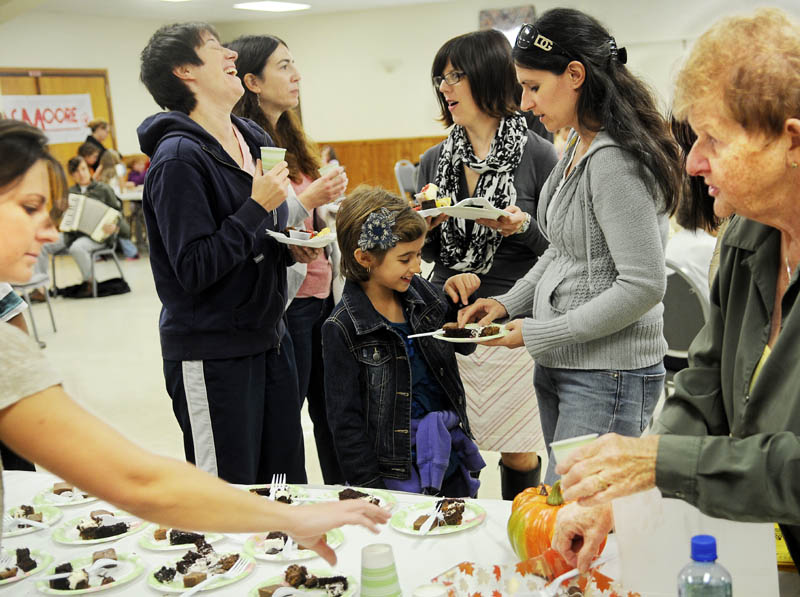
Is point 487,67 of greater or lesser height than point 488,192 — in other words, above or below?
above

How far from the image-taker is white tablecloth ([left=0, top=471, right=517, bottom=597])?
1595 millimetres

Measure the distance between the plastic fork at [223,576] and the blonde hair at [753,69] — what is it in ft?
3.91

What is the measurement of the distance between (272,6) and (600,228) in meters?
13.9

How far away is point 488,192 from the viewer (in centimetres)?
304

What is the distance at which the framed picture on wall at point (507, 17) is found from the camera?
14.4m

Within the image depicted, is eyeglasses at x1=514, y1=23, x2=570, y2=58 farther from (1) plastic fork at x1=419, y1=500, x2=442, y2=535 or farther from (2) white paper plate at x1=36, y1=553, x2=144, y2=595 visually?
(2) white paper plate at x1=36, y1=553, x2=144, y2=595

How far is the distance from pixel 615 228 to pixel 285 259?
1180 mm

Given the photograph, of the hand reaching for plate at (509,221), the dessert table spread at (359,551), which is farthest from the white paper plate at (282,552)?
the hand reaching for plate at (509,221)

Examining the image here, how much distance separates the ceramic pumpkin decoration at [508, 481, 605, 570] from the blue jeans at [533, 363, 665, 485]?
50cm

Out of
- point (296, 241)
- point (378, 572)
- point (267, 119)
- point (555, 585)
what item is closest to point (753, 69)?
point (555, 585)

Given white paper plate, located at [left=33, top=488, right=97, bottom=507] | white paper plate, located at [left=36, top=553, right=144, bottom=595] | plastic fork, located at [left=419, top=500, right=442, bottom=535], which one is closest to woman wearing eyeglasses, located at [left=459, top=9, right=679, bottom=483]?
plastic fork, located at [left=419, top=500, right=442, bottom=535]

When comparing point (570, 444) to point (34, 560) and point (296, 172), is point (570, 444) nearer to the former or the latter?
point (34, 560)

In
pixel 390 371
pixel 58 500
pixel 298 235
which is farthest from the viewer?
pixel 298 235

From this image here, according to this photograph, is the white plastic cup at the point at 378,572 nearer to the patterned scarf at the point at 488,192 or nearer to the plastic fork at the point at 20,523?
the plastic fork at the point at 20,523
